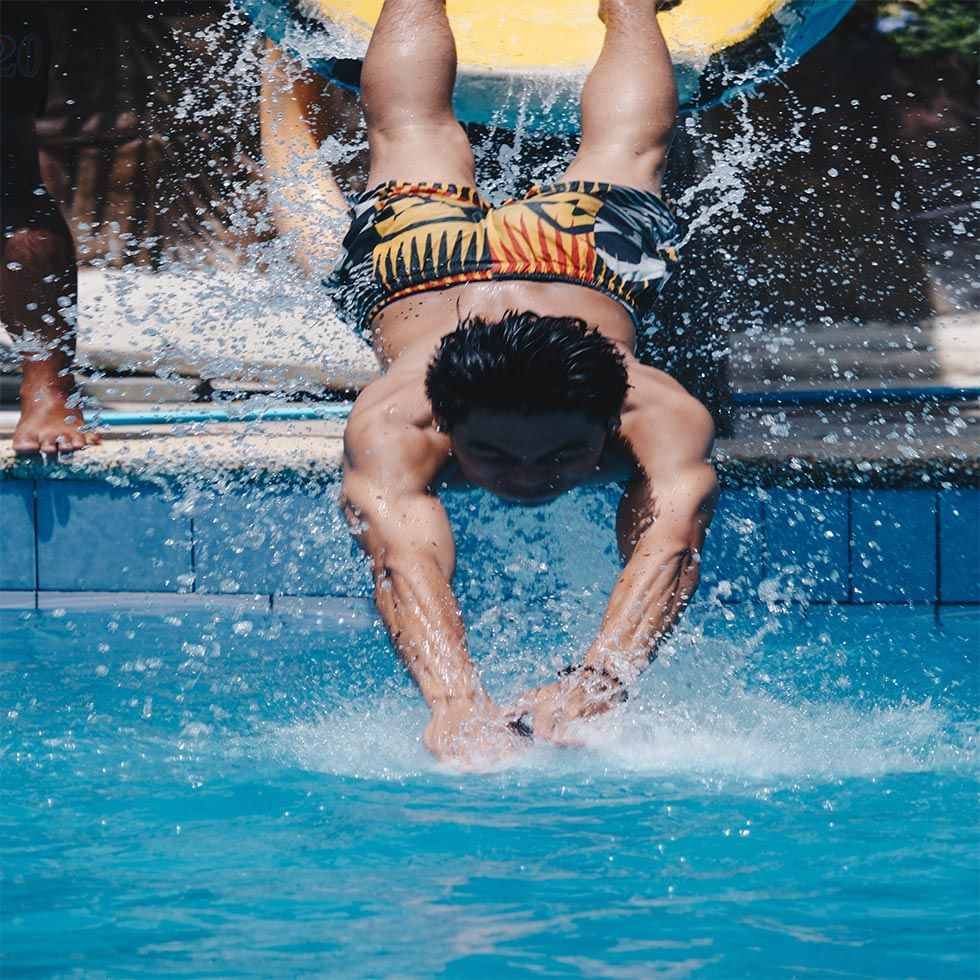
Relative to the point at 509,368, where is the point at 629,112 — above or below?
above

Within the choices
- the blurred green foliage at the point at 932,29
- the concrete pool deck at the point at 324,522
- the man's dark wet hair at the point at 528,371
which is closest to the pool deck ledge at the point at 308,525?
the concrete pool deck at the point at 324,522

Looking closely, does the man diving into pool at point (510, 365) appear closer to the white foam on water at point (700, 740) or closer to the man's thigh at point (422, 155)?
the man's thigh at point (422, 155)

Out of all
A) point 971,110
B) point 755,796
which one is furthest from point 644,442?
point 971,110

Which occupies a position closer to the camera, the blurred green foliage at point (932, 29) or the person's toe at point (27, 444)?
the person's toe at point (27, 444)

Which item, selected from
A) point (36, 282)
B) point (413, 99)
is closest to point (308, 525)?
point (36, 282)

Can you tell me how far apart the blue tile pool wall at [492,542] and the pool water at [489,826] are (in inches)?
22.3

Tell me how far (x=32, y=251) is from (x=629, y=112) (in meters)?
1.82

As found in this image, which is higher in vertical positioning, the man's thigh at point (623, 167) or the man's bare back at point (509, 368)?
the man's thigh at point (623, 167)

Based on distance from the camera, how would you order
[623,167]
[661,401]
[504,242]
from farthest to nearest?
1. [623,167]
2. [504,242]
3. [661,401]

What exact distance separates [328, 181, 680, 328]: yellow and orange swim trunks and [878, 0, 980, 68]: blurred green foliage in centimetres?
308

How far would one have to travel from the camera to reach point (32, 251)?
4363 mm

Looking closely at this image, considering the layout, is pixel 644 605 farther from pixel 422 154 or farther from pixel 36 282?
pixel 36 282

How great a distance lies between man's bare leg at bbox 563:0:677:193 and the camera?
3.61 meters

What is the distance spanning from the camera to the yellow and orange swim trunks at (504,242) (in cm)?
326
